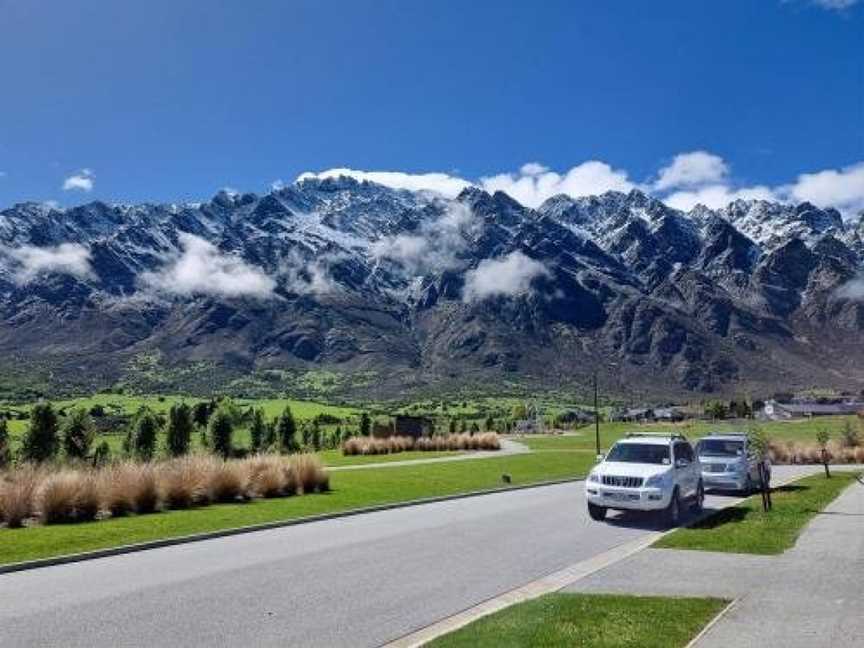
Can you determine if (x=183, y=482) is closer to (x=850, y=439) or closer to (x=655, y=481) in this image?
(x=655, y=481)

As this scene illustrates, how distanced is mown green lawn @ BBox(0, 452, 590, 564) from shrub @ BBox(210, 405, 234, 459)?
51.0 m

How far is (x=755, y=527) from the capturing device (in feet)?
60.7

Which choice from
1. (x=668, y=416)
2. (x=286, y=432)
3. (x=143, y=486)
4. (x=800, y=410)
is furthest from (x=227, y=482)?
(x=800, y=410)

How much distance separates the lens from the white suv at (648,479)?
20.4 m

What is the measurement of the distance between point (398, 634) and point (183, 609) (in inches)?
116

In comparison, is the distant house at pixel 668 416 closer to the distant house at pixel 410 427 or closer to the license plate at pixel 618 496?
the distant house at pixel 410 427

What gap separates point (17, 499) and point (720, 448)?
22513 millimetres

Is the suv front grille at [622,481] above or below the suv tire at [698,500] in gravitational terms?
above

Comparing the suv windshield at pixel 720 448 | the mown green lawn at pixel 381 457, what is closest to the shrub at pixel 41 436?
the mown green lawn at pixel 381 457

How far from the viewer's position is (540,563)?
49.1ft

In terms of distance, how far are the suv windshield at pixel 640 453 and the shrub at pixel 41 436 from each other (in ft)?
243

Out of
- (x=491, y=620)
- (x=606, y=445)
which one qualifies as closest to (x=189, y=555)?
(x=491, y=620)

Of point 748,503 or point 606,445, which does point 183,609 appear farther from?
point 606,445

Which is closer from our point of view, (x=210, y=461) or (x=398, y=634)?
(x=398, y=634)
